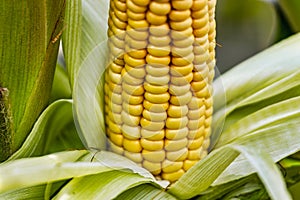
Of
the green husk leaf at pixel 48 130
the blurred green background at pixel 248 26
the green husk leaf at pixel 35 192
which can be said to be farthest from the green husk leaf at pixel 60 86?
the blurred green background at pixel 248 26

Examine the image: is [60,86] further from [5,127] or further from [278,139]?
[278,139]

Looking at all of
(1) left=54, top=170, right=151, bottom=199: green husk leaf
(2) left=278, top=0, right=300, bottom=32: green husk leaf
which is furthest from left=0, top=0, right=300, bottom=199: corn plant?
(2) left=278, top=0, right=300, bottom=32: green husk leaf

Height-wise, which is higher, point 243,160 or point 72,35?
point 72,35

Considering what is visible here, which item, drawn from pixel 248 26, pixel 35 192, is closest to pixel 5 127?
pixel 35 192

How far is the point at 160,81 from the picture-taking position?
56 centimetres

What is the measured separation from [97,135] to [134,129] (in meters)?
0.05

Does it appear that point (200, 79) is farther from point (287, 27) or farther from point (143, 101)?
point (287, 27)

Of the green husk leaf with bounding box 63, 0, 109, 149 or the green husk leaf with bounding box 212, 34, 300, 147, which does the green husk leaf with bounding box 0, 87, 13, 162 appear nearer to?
the green husk leaf with bounding box 63, 0, 109, 149

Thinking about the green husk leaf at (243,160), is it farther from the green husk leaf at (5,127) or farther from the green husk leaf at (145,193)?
the green husk leaf at (5,127)

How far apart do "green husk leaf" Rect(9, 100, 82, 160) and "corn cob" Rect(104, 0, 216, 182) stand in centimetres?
5

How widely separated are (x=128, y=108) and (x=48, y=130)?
11 cm

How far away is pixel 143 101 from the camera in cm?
58

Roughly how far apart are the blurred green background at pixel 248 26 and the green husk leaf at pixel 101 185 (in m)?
0.38

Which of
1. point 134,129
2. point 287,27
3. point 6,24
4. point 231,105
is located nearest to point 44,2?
point 6,24
